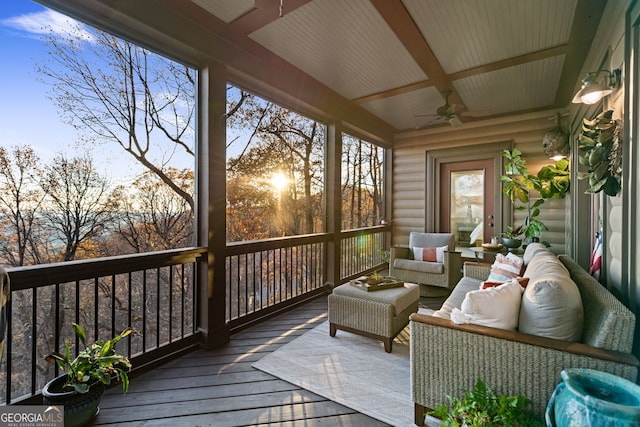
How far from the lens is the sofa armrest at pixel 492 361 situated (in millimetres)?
1309

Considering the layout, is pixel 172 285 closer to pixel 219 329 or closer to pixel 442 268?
pixel 219 329

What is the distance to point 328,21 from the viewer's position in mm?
2496

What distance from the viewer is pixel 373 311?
254cm

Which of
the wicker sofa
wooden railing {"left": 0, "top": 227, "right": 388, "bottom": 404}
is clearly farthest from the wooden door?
the wicker sofa

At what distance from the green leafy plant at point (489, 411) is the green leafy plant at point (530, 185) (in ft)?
12.1

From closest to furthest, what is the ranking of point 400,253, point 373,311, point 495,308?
point 495,308 → point 373,311 → point 400,253

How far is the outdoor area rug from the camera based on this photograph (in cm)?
186

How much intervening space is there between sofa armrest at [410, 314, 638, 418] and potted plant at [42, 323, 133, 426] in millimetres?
1839

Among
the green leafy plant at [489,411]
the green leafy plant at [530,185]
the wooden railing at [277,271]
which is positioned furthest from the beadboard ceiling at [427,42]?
the green leafy plant at [489,411]

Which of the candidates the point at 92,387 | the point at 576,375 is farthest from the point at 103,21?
the point at 576,375

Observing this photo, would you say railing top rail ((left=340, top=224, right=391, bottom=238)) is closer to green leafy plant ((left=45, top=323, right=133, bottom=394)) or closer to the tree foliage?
the tree foliage

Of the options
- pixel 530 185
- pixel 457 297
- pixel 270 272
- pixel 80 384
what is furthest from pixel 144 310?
pixel 530 185

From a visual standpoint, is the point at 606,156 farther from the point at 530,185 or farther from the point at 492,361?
the point at 530,185

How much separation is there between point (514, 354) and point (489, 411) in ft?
1.01
